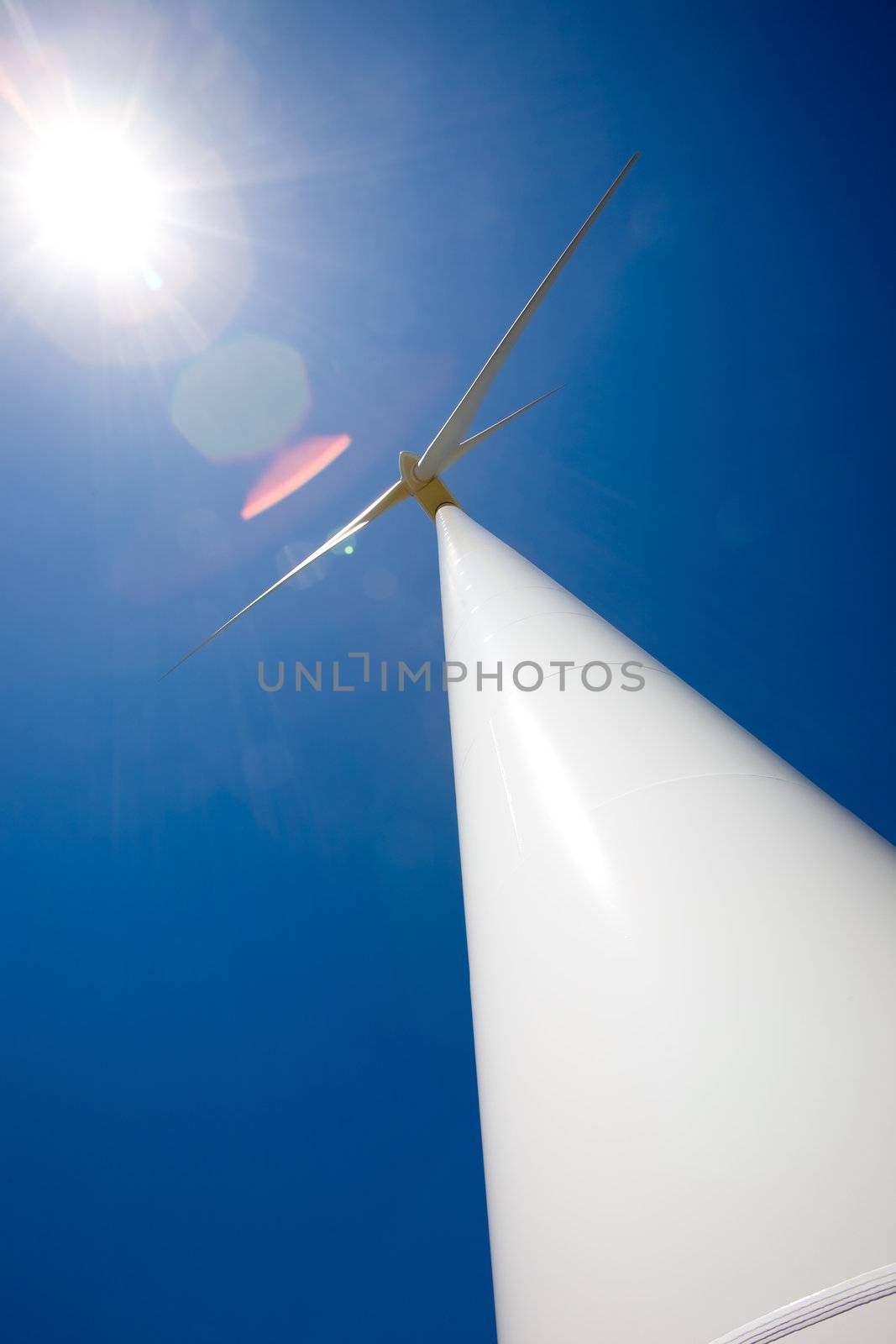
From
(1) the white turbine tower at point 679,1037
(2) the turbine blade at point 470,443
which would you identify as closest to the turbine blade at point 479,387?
(2) the turbine blade at point 470,443

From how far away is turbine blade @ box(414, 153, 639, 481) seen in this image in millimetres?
11985

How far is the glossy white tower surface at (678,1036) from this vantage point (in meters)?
2.00

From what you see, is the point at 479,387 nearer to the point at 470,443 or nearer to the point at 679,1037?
the point at 470,443

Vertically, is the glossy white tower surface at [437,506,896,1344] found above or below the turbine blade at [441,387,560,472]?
below

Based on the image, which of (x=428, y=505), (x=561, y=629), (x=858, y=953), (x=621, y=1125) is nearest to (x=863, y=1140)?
(x=858, y=953)

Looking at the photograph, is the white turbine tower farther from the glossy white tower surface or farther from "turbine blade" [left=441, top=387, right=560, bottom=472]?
"turbine blade" [left=441, top=387, right=560, bottom=472]

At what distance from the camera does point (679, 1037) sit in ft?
8.22

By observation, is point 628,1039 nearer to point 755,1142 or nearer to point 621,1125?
point 621,1125

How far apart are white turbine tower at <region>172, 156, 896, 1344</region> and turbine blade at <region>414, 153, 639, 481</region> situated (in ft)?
33.5

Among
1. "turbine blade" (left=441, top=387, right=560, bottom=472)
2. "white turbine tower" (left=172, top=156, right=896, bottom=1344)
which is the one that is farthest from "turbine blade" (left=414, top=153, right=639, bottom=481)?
"white turbine tower" (left=172, top=156, right=896, bottom=1344)

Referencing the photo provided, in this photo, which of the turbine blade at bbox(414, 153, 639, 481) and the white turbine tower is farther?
the turbine blade at bbox(414, 153, 639, 481)

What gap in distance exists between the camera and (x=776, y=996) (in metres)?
2.41

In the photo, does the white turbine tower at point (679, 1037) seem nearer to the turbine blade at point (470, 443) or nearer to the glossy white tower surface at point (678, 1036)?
the glossy white tower surface at point (678, 1036)

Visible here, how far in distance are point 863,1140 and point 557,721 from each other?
279 centimetres
